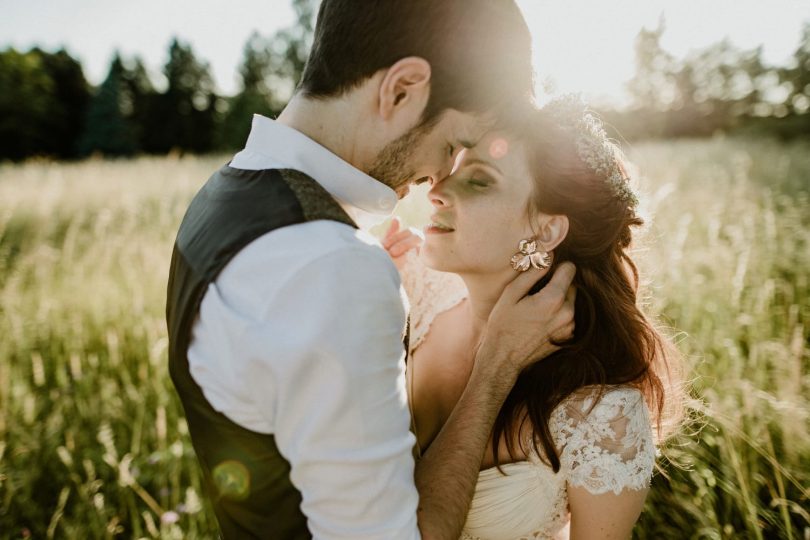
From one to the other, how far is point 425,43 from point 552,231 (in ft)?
3.44

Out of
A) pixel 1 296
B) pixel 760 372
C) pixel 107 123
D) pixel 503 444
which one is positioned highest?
pixel 760 372

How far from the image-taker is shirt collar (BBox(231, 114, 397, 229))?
4.58 feet

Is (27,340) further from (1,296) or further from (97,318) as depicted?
(1,296)

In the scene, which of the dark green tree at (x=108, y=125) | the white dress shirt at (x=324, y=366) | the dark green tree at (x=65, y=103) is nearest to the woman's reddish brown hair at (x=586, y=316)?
the white dress shirt at (x=324, y=366)

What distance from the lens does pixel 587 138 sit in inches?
81.2

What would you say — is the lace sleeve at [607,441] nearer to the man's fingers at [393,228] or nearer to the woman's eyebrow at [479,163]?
the woman's eyebrow at [479,163]

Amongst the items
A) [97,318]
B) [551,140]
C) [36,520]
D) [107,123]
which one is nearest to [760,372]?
[551,140]

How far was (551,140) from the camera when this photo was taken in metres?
2.04

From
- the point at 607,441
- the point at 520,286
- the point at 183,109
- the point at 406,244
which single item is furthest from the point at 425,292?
the point at 183,109

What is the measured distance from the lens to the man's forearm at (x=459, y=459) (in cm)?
136

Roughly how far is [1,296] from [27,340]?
91 centimetres

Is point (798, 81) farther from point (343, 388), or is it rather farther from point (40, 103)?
point (40, 103)

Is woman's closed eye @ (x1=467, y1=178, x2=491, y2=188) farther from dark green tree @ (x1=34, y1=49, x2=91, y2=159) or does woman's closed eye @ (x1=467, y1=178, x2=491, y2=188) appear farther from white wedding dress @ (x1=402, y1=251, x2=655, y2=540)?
dark green tree @ (x1=34, y1=49, x2=91, y2=159)

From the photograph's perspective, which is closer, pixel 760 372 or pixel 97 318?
pixel 760 372
